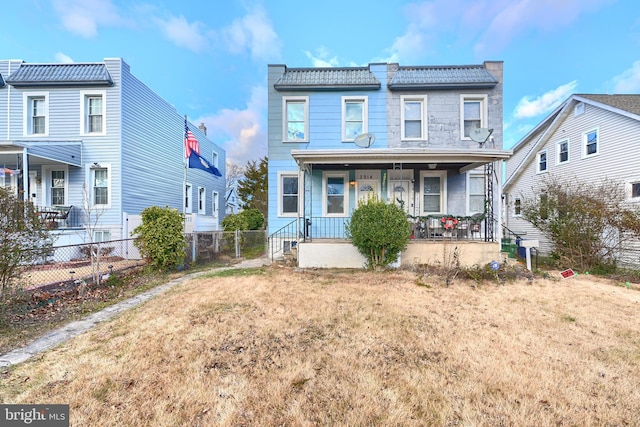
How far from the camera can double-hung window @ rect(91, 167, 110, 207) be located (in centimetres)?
1060

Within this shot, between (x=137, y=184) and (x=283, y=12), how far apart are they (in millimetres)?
10161

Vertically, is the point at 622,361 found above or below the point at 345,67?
below

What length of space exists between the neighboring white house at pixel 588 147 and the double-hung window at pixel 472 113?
313cm

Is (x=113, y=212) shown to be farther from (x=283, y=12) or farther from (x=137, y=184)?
(x=283, y=12)

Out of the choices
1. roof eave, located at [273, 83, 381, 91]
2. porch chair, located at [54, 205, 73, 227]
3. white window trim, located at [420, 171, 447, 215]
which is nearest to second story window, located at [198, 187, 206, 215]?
porch chair, located at [54, 205, 73, 227]

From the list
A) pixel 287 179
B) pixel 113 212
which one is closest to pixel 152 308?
pixel 287 179

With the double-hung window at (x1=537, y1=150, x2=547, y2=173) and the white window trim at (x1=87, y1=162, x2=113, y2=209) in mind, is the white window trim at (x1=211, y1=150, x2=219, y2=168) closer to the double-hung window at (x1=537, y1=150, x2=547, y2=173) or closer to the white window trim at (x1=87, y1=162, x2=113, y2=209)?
the white window trim at (x1=87, y1=162, x2=113, y2=209)

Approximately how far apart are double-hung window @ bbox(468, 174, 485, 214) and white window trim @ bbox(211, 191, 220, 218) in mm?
15416

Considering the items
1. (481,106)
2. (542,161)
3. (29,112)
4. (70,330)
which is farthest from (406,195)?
(29,112)

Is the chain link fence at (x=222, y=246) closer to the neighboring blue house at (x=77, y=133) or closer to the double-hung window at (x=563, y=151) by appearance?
the neighboring blue house at (x=77, y=133)

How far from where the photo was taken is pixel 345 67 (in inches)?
414

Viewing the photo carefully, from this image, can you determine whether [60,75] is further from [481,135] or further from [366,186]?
[481,135]

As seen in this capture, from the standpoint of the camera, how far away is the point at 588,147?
12.1 meters

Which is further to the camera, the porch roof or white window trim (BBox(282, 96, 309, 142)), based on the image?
Answer: white window trim (BBox(282, 96, 309, 142))
